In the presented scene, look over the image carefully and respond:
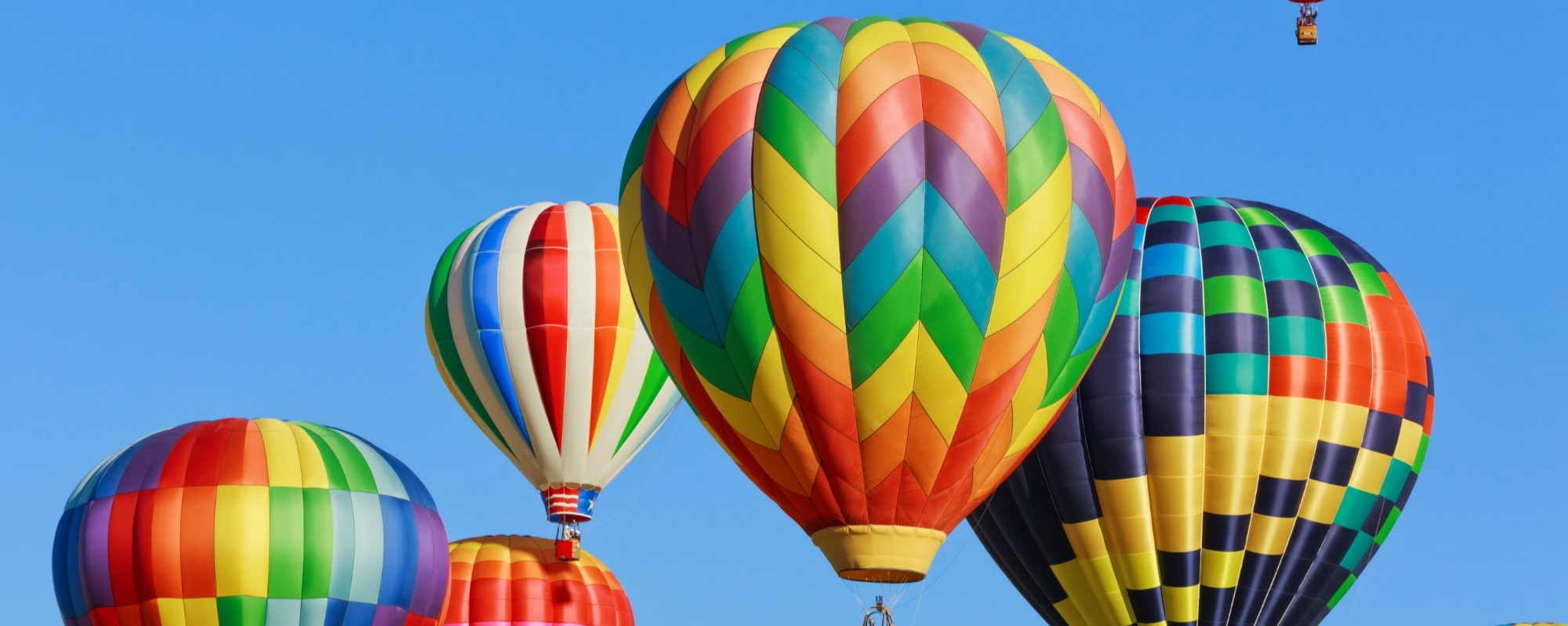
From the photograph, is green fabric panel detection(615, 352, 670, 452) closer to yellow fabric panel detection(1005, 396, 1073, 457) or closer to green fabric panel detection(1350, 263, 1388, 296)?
green fabric panel detection(1350, 263, 1388, 296)

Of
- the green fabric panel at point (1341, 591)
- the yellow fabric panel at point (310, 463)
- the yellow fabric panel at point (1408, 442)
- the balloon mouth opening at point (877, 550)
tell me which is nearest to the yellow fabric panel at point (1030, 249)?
the balloon mouth opening at point (877, 550)

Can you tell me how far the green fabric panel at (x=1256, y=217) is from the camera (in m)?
25.6

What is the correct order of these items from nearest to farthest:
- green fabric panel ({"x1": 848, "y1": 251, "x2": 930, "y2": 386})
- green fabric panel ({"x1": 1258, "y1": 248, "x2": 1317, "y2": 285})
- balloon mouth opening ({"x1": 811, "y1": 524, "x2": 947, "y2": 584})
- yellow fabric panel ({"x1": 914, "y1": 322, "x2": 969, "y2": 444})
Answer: green fabric panel ({"x1": 848, "y1": 251, "x2": 930, "y2": 386}) → yellow fabric panel ({"x1": 914, "y1": 322, "x2": 969, "y2": 444}) → balloon mouth opening ({"x1": 811, "y1": 524, "x2": 947, "y2": 584}) → green fabric panel ({"x1": 1258, "y1": 248, "x2": 1317, "y2": 285})

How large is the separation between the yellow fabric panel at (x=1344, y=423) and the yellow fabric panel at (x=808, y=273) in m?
5.90

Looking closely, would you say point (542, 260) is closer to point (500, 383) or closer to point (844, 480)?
point (500, 383)

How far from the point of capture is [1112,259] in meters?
21.8

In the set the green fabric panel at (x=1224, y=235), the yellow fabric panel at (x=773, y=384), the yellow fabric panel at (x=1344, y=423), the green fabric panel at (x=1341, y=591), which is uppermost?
the green fabric panel at (x=1224, y=235)

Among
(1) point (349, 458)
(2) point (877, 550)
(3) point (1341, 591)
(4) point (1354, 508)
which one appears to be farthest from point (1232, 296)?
(1) point (349, 458)

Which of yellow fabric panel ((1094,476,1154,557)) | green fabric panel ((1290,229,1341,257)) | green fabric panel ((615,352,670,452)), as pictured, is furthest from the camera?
green fabric panel ((615,352,670,452))

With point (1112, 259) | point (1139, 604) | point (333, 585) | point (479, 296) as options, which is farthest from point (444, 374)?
point (1112, 259)

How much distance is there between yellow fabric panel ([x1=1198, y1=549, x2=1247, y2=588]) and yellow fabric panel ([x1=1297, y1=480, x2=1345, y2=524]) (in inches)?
26.0

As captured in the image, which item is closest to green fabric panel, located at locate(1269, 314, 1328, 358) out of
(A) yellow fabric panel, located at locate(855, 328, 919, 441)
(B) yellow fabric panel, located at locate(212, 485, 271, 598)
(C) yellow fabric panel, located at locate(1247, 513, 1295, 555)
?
(C) yellow fabric panel, located at locate(1247, 513, 1295, 555)

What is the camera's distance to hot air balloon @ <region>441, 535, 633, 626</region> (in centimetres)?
2980

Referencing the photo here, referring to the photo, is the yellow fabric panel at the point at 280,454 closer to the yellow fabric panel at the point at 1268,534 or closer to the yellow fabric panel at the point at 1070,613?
the yellow fabric panel at the point at 1070,613
